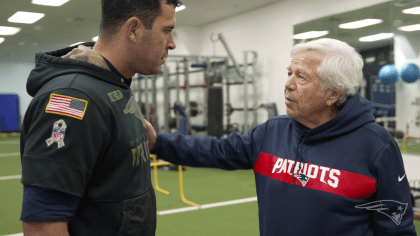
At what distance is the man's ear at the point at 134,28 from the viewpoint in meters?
1.03

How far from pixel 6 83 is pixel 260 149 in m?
17.1

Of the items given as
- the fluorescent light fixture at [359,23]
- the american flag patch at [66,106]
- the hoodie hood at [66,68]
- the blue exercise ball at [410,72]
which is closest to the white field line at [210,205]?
the blue exercise ball at [410,72]

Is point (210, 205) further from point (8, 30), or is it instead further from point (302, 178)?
point (8, 30)

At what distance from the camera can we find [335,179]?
131 centimetres

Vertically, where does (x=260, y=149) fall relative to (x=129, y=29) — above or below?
below

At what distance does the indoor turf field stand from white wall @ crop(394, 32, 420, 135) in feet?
5.75

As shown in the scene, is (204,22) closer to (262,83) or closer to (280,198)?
(262,83)

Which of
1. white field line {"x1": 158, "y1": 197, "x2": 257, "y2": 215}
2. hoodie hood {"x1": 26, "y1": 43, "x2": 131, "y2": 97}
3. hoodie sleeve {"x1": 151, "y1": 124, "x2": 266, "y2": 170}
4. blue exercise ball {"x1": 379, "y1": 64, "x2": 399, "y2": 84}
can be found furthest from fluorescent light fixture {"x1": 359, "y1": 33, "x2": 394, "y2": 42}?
hoodie hood {"x1": 26, "y1": 43, "x2": 131, "y2": 97}

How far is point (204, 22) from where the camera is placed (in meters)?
10.2

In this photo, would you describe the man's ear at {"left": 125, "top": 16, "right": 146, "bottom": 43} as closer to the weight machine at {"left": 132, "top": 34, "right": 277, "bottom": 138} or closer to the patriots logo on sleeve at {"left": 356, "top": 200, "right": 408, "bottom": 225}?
the patriots logo on sleeve at {"left": 356, "top": 200, "right": 408, "bottom": 225}

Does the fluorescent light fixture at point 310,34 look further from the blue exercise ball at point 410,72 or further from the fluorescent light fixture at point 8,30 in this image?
the fluorescent light fixture at point 8,30

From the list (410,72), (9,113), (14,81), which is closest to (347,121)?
(410,72)

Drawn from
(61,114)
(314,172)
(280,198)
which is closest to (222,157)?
(280,198)

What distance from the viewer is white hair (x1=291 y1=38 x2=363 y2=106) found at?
1.38m
